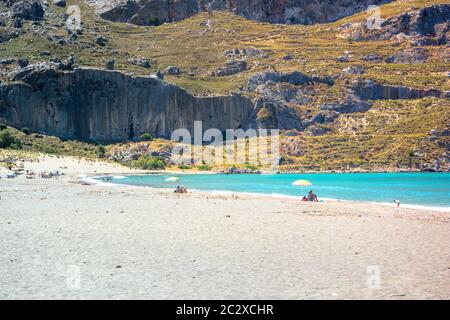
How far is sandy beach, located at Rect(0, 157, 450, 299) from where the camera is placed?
1039 centimetres

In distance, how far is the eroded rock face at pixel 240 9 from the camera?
529 feet

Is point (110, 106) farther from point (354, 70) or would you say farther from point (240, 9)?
point (240, 9)

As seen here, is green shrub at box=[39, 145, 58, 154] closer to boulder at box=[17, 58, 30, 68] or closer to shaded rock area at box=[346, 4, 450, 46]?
boulder at box=[17, 58, 30, 68]

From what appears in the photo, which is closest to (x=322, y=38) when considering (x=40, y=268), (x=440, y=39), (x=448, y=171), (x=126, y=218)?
(x=440, y=39)

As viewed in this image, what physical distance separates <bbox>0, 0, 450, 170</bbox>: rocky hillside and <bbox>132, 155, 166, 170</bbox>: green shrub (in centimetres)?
1581

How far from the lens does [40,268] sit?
11.9 metres

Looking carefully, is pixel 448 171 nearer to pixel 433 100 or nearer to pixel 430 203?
pixel 433 100

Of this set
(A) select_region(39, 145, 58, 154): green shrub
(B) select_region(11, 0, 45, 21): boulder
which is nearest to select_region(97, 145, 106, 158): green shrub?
(A) select_region(39, 145, 58, 154): green shrub

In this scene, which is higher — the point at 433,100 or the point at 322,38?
the point at 322,38

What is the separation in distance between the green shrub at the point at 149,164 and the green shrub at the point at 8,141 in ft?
57.1

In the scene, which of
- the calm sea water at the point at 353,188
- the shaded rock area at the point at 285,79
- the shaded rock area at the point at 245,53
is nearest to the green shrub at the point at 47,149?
the calm sea water at the point at 353,188

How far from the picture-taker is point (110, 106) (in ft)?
344
